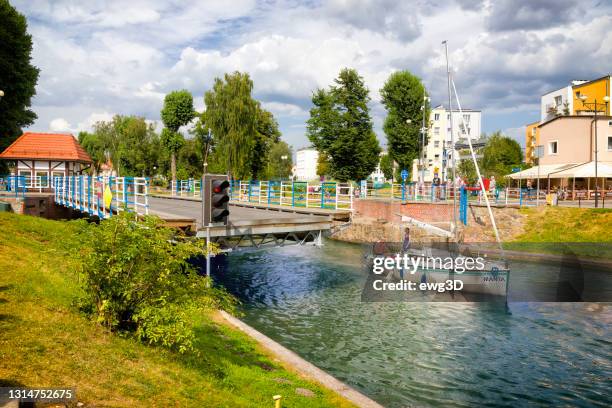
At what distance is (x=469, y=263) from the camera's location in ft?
64.1

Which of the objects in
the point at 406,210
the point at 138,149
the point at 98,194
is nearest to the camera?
the point at 98,194

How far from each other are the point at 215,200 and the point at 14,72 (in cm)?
3000

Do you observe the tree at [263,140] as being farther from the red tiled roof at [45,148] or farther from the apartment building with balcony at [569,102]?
the apartment building with balcony at [569,102]

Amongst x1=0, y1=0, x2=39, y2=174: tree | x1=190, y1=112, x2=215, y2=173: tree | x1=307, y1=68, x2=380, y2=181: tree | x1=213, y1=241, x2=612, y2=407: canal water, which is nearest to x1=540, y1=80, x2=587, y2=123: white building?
x1=307, y1=68, x2=380, y2=181: tree

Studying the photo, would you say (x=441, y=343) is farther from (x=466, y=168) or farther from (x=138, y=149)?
(x=138, y=149)

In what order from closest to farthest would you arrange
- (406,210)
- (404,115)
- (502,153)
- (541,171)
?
(406,210) → (541,171) → (404,115) → (502,153)

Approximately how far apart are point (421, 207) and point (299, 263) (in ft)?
38.0

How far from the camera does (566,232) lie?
30438 millimetres

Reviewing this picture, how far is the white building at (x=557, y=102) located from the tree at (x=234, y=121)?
40.2m

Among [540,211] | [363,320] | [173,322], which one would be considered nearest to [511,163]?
[540,211]

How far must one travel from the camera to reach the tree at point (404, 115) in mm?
51906

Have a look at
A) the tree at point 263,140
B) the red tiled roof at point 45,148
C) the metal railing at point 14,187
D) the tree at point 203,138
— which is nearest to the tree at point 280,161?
the tree at point 263,140

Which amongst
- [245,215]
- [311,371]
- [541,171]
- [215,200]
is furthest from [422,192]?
[311,371]

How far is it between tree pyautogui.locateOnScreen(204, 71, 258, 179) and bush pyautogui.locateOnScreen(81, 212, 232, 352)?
4512 centimetres
